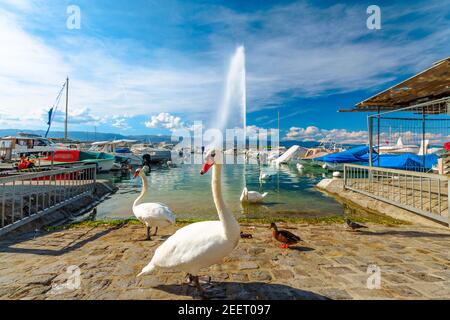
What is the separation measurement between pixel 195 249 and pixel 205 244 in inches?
6.1

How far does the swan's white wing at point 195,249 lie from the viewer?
3359 millimetres

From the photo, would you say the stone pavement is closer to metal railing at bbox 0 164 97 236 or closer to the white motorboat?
metal railing at bbox 0 164 97 236

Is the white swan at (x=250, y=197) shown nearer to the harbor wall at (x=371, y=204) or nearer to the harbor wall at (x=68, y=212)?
the harbor wall at (x=371, y=204)

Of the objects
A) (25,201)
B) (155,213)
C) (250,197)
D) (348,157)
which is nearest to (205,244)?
(155,213)

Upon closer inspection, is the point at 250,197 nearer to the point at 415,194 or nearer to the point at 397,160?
the point at 415,194

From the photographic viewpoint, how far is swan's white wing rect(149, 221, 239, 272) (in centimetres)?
336

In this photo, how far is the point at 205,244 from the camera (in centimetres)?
339

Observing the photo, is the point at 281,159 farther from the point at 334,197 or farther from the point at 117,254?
the point at 117,254

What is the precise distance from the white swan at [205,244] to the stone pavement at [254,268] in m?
0.56

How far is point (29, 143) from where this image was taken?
30.0 metres

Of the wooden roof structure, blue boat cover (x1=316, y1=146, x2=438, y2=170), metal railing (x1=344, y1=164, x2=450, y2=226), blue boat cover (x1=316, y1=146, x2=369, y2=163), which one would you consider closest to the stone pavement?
metal railing (x1=344, y1=164, x2=450, y2=226)

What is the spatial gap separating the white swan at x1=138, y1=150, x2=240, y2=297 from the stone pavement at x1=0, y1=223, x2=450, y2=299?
1.83 feet
